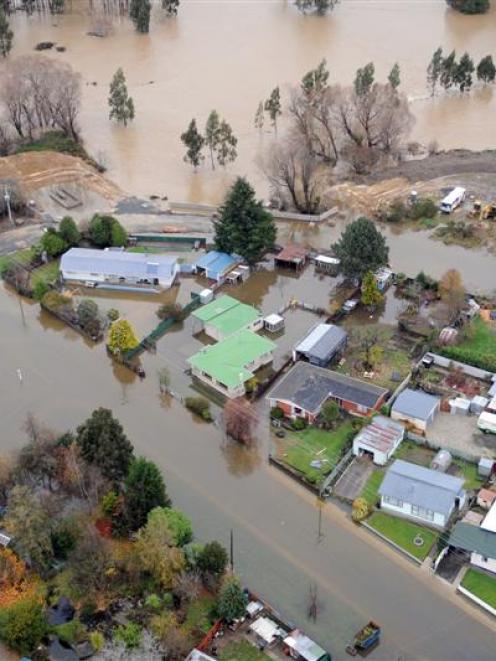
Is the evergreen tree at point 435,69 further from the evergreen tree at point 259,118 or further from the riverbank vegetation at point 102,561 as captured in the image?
the riverbank vegetation at point 102,561

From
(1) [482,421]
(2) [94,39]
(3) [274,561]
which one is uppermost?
(2) [94,39]

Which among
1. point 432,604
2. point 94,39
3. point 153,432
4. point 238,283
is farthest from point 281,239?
point 94,39

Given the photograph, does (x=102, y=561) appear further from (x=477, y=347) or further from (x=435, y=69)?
(x=435, y=69)

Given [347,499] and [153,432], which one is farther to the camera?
[153,432]

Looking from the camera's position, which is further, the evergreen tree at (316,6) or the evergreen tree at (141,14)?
the evergreen tree at (316,6)

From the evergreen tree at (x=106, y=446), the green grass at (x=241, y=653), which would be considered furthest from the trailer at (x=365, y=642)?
the evergreen tree at (x=106, y=446)

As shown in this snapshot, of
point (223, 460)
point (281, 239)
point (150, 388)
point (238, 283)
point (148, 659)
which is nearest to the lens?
point (148, 659)

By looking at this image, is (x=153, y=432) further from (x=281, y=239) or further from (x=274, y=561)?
(x=281, y=239)

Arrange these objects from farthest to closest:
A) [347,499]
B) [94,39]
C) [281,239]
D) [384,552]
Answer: [94,39], [281,239], [347,499], [384,552]
